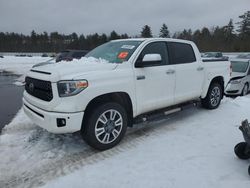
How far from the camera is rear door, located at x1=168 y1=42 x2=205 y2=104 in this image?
5.50 metres

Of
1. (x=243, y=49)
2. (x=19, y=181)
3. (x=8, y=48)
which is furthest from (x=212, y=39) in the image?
(x=8, y=48)

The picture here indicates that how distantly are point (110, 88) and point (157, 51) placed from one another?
1572 mm

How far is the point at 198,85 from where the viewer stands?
20.0 ft

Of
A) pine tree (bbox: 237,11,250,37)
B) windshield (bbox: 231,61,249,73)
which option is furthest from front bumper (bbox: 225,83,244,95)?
pine tree (bbox: 237,11,250,37)

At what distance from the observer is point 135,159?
4055 mm

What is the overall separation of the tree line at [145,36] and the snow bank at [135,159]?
5531 centimetres

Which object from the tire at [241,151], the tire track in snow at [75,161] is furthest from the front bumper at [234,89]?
the tire at [241,151]

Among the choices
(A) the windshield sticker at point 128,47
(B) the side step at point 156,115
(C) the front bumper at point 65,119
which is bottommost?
(B) the side step at point 156,115

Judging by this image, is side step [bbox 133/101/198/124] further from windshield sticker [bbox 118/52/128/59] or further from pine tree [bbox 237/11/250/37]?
pine tree [bbox 237/11/250/37]

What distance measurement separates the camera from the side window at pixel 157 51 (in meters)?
4.89

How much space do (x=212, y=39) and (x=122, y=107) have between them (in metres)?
63.6

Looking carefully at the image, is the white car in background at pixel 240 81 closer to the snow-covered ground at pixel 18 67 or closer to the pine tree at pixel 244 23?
the snow-covered ground at pixel 18 67

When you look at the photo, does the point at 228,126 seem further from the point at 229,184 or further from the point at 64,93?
the point at 64,93

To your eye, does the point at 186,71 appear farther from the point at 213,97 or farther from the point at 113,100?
the point at 113,100
